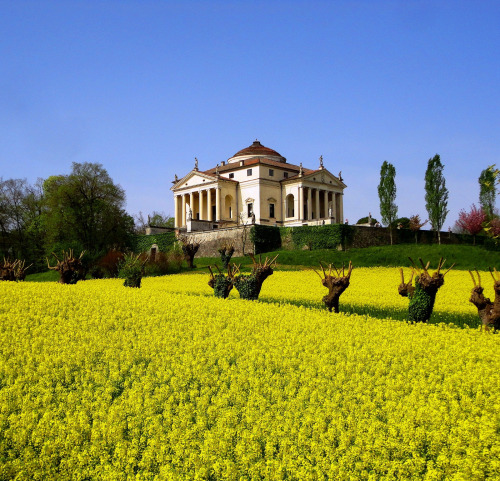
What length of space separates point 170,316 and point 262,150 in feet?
258

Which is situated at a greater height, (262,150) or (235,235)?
(262,150)

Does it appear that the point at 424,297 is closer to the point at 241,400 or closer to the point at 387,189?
the point at 241,400

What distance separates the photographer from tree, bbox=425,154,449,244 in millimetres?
55219

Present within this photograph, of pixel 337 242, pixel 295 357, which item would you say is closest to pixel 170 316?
pixel 295 357

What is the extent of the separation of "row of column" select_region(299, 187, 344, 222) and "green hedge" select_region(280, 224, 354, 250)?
20279 millimetres

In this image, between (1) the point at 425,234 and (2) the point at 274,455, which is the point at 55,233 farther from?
(2) the point at 274,455

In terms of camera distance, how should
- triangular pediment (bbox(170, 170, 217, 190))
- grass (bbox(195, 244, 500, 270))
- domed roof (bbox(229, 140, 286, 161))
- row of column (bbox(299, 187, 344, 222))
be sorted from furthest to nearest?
domed roof (bbox(229, 140, 286, 161)) < triangular pediment (bbox(170, 170, 217, 190)) < row of column (bbox(299, 187, 344, 222)) < grass (bbox(195, 244, 500, 270))

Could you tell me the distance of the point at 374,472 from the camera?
5781mm

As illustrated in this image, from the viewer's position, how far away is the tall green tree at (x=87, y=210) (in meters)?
60.3

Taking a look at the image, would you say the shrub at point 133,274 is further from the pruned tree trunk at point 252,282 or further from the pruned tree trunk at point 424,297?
the pruned tree trunk at point 424,297

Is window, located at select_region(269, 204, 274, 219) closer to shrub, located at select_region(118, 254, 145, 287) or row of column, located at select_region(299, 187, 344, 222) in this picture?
row of column, located at select_region(299, 187, 344, 222)

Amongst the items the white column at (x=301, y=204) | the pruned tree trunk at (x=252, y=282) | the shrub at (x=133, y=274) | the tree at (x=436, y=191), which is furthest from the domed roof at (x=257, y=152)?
the pruned tree trunk at (x=252, y=282)

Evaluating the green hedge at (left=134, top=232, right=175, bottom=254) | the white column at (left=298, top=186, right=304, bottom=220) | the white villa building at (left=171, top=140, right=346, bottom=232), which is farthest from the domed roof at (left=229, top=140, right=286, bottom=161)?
the green hedge at (left=134, top=232, right=175, bottom=254)

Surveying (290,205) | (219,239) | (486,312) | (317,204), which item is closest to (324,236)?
(219,239)
